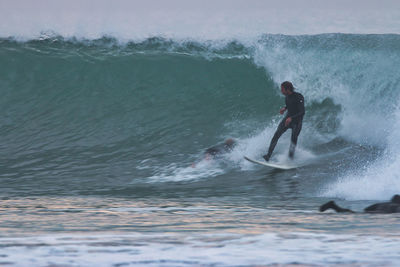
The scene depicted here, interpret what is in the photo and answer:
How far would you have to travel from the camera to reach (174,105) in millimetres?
16625

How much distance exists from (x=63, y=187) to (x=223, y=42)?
12273 mm

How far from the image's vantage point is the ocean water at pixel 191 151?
18.6 feet

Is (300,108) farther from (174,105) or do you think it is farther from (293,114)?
(174,105)

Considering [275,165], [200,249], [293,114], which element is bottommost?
[200,249]

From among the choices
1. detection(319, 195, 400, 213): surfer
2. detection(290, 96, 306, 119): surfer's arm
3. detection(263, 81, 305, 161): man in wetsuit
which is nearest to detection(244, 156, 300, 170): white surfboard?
detection(263, 81, 305, 161): man in wetsuit

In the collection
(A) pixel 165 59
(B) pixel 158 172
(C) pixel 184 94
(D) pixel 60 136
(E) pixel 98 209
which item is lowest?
(E) pixel 98 209

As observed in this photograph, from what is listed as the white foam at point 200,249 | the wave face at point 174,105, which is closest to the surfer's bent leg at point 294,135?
the wave face at point 174,105

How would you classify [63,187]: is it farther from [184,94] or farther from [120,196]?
[184,94]

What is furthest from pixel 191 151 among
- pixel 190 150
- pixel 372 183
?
pixel 372 183

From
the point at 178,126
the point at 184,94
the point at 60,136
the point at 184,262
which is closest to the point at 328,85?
the point at 184,94

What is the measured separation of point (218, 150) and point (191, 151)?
81 centimetres

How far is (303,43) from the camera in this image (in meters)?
21.7

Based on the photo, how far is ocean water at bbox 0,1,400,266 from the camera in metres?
5.66

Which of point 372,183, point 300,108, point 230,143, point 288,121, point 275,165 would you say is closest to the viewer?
point 372,183
